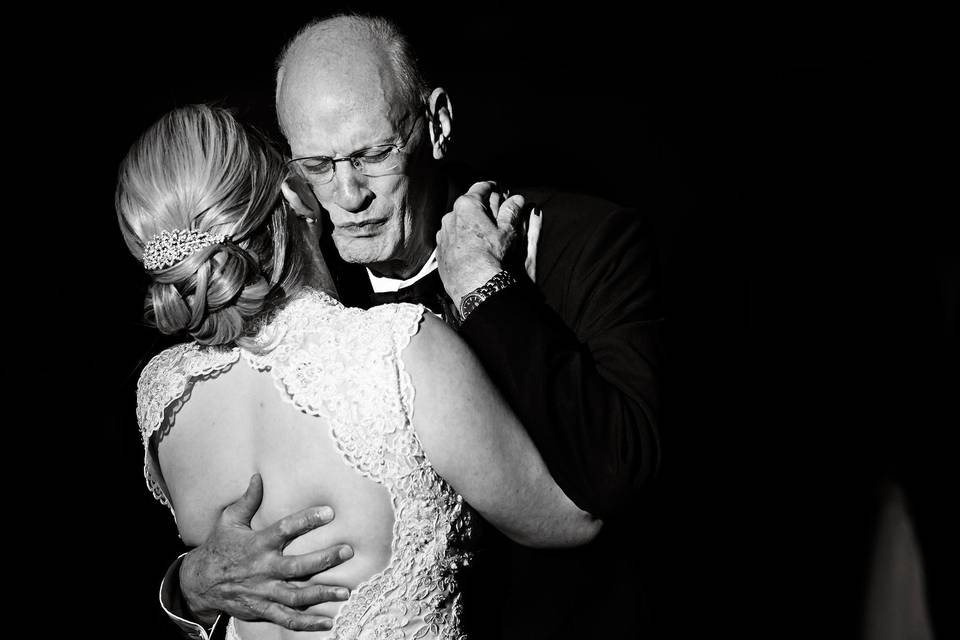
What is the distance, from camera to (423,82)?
6.50 feet

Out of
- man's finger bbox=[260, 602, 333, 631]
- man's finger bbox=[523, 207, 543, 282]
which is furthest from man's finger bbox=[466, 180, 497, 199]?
man's finger bbox=[260, 602, 333, 631]

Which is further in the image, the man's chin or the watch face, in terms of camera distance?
the man's chin

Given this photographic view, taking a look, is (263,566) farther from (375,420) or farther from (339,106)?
(339,106)

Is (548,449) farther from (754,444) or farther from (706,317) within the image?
(754,444)

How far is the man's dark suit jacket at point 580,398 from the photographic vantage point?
1539 millimetres

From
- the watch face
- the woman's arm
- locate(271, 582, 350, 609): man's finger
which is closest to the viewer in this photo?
the woman's arm

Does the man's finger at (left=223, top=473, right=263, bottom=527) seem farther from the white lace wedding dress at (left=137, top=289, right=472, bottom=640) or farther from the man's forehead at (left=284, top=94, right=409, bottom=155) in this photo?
the man's forehead at (left=284, top=94, right=409, bottom=155)

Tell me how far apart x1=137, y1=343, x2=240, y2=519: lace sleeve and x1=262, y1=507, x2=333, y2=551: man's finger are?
284mm

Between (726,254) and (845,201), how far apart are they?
1.33 feet

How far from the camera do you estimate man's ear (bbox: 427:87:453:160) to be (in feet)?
6.53

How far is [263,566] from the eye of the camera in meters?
1.54

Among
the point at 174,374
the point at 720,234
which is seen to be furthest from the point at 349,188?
the point at 720,234

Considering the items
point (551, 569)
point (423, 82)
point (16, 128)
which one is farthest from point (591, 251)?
point (16, 128)

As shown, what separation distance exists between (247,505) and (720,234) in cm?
184
